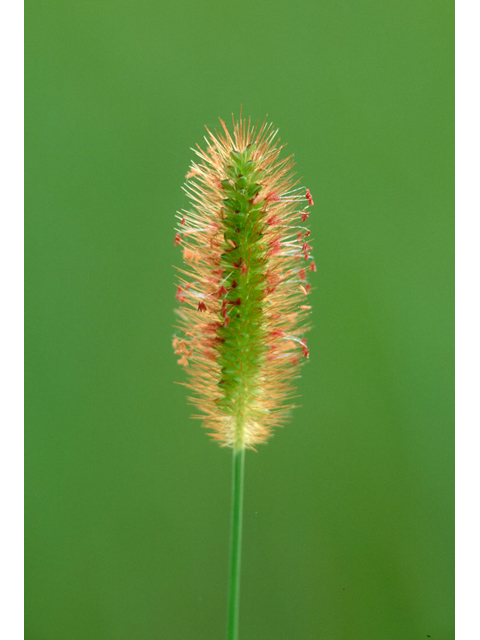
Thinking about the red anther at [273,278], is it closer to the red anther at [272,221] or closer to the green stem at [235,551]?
the red anther at [272,221]

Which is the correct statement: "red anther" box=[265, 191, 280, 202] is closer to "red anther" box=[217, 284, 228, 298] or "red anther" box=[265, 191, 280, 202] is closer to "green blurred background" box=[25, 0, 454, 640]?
"red anther" box=[217, 284, 228, 298]

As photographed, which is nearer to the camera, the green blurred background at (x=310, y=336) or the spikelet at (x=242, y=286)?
the spikelet at (x=242, y=286)

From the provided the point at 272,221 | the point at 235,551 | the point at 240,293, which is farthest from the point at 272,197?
the point at 235,551

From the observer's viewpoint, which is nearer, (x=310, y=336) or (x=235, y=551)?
(x=235, y=551)

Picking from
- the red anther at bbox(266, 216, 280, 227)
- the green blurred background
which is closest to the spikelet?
the red anther at bbox(266, 216, 280, 227)

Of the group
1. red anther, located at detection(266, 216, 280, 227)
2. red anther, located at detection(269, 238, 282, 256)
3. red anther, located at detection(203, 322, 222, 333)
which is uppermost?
red anther, located at detection(266, 216, 280, 227)

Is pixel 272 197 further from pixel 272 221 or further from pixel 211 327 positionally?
pixel 211 327

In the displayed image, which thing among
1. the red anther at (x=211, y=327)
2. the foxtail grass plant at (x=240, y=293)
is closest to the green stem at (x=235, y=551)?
the foxtail grass plant at (x=240, y=293)
